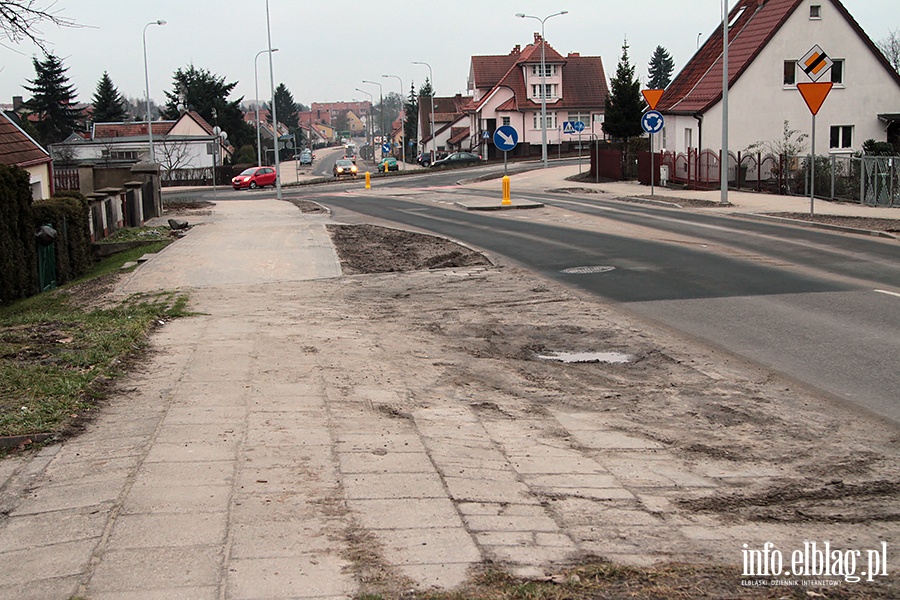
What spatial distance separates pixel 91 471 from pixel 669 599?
12.0 ft

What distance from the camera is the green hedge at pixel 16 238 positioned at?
55.3 feet

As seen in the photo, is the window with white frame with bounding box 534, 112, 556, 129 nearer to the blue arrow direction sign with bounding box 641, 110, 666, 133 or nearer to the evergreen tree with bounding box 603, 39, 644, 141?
the evergreen tree with bounding box 603, 39, 644, 141

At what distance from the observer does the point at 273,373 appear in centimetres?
880

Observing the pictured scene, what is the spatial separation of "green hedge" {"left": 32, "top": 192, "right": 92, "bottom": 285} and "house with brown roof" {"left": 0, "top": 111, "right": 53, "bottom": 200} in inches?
280

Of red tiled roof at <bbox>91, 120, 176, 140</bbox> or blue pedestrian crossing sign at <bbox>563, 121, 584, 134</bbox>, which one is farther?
red tiled roof at <bbox>91, 120, 176, 140</bbox>

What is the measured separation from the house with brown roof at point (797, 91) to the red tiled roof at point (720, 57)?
0.30ft

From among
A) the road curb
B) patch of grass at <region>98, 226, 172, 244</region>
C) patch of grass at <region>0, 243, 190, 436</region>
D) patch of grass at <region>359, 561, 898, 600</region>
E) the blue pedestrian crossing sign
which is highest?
the blue pedestrian crossing sign

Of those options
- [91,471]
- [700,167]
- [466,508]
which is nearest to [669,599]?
[466,508]

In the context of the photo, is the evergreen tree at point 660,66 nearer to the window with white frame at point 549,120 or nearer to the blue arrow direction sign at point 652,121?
the window with white frame at point 549,120

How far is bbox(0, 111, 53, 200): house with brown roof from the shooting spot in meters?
27.2

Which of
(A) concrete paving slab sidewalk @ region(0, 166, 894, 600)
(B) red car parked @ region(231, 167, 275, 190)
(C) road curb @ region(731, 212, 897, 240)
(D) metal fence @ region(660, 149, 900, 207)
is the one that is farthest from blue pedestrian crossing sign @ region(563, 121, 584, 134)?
(A) concrete paving slab sidewalk @ region(0, 166, 894, 600)

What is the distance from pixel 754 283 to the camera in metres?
15.0
